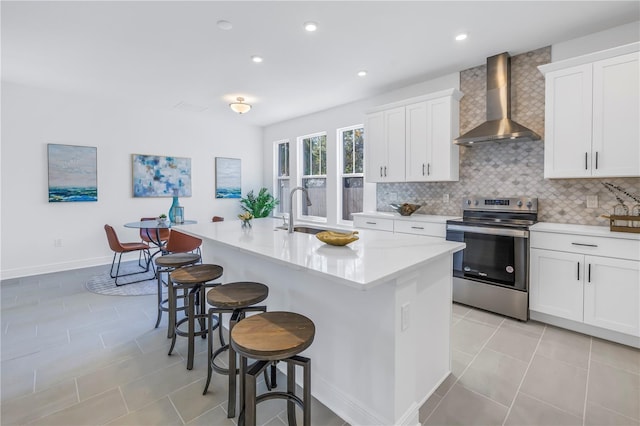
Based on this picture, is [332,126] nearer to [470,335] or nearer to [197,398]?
[470,335]

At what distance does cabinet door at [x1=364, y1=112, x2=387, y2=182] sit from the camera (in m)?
4.39

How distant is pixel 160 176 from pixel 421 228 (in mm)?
4713

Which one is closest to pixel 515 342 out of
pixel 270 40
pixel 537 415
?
pixel 537 415

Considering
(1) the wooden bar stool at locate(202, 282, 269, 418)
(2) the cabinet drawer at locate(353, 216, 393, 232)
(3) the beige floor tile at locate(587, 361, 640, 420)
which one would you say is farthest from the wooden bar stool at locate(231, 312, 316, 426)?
(2) the cabinet drawer at locate(353, 216, 393, 232)

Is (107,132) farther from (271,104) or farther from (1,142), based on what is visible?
(271,104)

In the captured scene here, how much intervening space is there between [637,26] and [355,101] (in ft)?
10.7

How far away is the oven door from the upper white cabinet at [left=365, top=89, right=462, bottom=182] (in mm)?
837

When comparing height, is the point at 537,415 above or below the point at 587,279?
below

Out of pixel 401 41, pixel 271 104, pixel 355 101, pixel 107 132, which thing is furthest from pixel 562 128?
pixel 107 132

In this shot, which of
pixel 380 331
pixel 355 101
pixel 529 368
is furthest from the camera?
pixel 355 101

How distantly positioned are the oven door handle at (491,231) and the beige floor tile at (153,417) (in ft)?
9.86

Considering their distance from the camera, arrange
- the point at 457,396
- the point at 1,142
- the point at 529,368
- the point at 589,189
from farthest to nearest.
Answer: the point at 1,142 → the point at 589,189 → the point at 529,368 → the point at 457,396

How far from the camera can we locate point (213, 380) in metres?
2.13

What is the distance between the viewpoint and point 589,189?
3.06m
